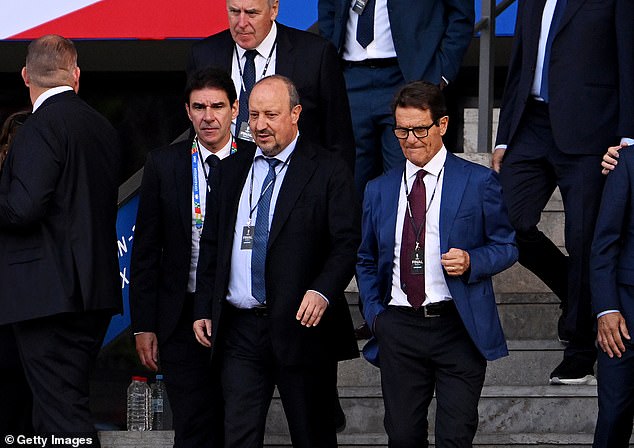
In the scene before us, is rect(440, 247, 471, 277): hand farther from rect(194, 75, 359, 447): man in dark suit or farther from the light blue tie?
the light blue tie

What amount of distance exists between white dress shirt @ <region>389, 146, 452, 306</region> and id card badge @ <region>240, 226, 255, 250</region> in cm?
54

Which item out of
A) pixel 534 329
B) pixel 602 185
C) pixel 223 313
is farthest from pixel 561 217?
pixel 223 313

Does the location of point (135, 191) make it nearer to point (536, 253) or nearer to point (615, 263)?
point (536, 253)

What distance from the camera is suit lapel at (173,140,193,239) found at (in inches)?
227

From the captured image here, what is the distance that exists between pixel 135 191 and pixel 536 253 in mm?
2270

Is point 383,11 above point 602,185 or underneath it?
above

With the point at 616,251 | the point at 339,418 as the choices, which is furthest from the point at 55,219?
the point at 616,251

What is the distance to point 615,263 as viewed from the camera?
531cm

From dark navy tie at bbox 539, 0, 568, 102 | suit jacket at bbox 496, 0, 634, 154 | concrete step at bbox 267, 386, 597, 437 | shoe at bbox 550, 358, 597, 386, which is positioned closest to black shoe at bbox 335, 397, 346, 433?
concrete step at bbox 267, 386, 597, 437

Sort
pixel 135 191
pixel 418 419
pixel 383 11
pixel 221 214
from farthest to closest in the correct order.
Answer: pixel 135 191
pixel 383 11
pixel 221 214
pixel 418 419

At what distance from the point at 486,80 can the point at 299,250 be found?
8.63 ft

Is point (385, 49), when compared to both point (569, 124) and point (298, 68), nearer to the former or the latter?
point (298, 68)

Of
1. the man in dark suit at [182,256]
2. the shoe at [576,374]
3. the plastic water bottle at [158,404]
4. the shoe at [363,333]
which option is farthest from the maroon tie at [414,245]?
the plastic water bottle at [158,404]

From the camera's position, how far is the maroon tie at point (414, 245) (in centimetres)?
516
